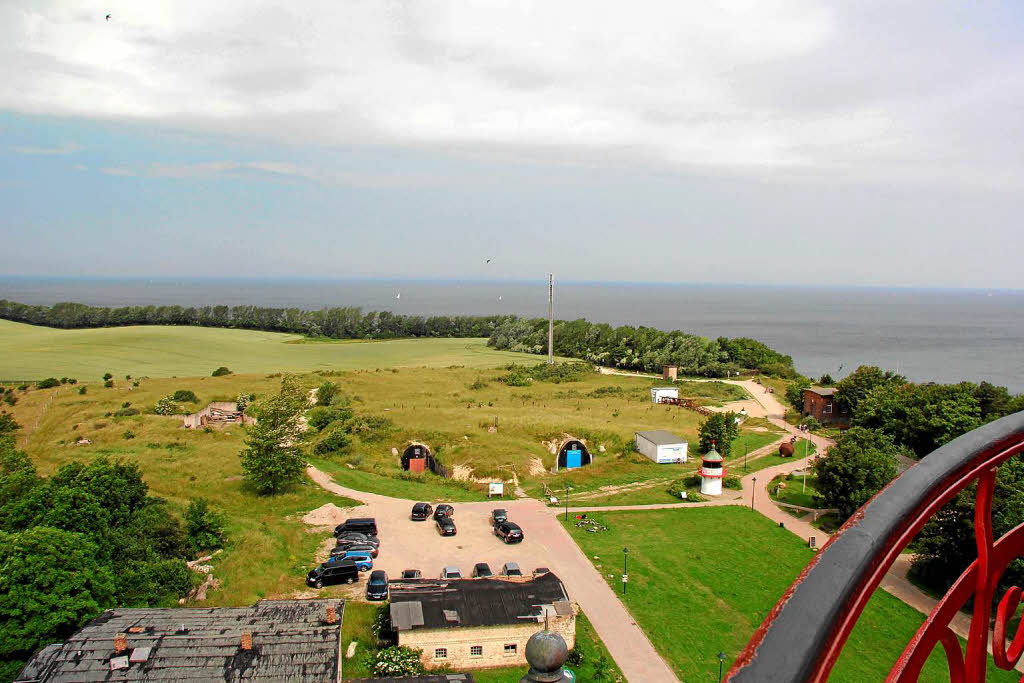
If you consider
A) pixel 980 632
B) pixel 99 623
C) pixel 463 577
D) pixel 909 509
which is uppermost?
pixel 909 509

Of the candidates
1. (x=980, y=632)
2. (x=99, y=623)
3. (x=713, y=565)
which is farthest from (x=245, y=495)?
(x=980, y=632)

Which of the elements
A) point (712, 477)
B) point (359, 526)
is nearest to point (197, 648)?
point (359, 526)

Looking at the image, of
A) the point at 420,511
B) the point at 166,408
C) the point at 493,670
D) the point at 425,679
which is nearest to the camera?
the point at 425,679

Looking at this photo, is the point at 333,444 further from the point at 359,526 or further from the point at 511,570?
the point at 511,570

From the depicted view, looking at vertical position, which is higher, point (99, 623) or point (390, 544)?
point (99, 623)

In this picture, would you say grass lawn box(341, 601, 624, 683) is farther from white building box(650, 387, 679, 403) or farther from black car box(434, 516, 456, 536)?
white building box(650, 387, 679, 403)

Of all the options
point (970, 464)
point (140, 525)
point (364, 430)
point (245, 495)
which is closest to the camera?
point (970, 464)

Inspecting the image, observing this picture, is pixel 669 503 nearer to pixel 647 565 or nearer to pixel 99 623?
pixel 647 565
